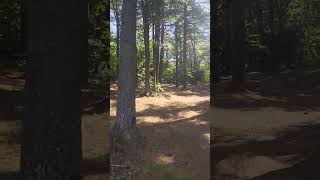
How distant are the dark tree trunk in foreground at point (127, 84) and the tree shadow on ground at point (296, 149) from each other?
1082 millimetres

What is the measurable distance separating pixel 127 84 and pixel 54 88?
2.85 ft

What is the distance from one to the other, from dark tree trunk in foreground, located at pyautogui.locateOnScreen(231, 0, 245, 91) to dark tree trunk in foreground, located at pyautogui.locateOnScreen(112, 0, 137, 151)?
104 cm

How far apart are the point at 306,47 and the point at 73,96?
2291mm

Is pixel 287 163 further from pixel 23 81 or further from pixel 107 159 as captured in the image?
pixel 23 81

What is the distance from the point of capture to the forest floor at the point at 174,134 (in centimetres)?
581

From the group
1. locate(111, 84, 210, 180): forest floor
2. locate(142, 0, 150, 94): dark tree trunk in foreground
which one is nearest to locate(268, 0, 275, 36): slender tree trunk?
locate(111, 84, 210, 180): forest floor

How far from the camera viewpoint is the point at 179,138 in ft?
19.2

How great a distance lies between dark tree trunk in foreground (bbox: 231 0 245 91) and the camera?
550 centimetres

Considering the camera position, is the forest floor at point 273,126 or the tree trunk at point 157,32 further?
the tree trunk at point 157,32

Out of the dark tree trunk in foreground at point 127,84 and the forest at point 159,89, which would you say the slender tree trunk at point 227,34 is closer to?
the forest at point 159,89

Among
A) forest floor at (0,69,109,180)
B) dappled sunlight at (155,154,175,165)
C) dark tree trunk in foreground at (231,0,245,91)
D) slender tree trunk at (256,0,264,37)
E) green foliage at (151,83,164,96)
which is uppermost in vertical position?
slender tree trunk at (256,0,264,37)

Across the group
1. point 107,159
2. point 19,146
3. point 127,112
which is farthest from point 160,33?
point 19,146

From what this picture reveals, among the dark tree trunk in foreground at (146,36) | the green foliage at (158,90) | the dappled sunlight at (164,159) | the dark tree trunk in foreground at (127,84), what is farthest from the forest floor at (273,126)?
the dark tree trunk in foreground at (127,84)

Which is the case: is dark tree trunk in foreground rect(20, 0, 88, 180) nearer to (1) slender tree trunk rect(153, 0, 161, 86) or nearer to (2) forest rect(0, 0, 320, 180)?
(2) forest rect(0, 0, 320, 180)
